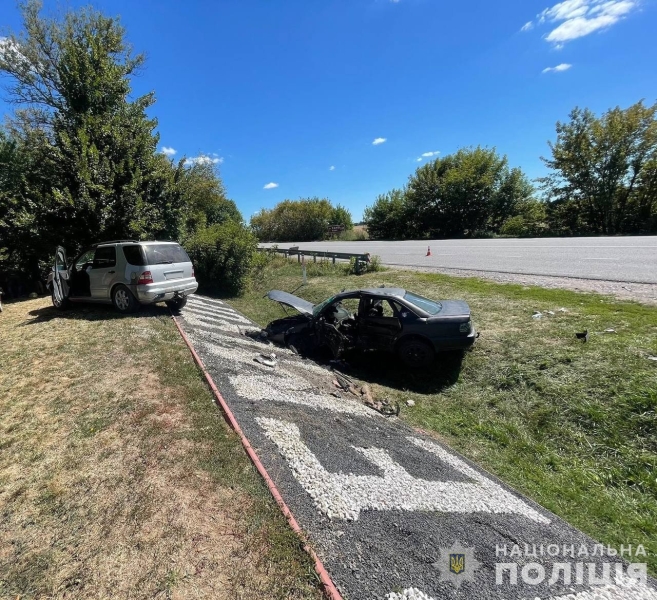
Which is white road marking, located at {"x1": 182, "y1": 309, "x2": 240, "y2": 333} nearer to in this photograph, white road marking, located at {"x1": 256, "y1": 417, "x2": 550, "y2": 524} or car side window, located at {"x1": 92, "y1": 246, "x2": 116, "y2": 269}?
car side window, located at {"x1": 92, "y1": 246, "x2": 116, "y2": 269}

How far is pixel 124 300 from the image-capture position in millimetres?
7750

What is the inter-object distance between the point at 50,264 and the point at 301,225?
32782 millimetres

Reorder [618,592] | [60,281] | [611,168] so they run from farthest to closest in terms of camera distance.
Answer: [611,168], [60,281], [618,592]

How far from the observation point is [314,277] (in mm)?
14898

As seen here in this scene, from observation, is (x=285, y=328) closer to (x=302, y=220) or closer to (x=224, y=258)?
(x=224, y=258)

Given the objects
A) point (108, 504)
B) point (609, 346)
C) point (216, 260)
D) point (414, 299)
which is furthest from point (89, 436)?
point (216, 260)

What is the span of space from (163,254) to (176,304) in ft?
5.28

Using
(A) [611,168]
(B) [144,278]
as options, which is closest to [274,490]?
(B) [144,278]

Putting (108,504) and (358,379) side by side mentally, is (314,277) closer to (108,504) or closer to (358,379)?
(358,379)

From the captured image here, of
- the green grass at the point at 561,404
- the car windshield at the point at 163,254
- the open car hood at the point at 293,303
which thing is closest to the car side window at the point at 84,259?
the car windshield at the point at 163,254

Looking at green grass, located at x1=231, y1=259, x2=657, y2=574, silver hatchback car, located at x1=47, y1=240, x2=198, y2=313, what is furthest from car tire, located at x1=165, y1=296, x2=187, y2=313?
green grass, located at x1=231, y1=259, x2=657, y2=574

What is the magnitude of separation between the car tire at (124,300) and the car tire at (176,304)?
100 centimetres

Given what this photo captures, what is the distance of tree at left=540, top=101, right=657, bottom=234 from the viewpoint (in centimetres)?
2291

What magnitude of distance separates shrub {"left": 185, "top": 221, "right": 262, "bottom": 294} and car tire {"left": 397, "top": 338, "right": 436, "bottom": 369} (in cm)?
889
